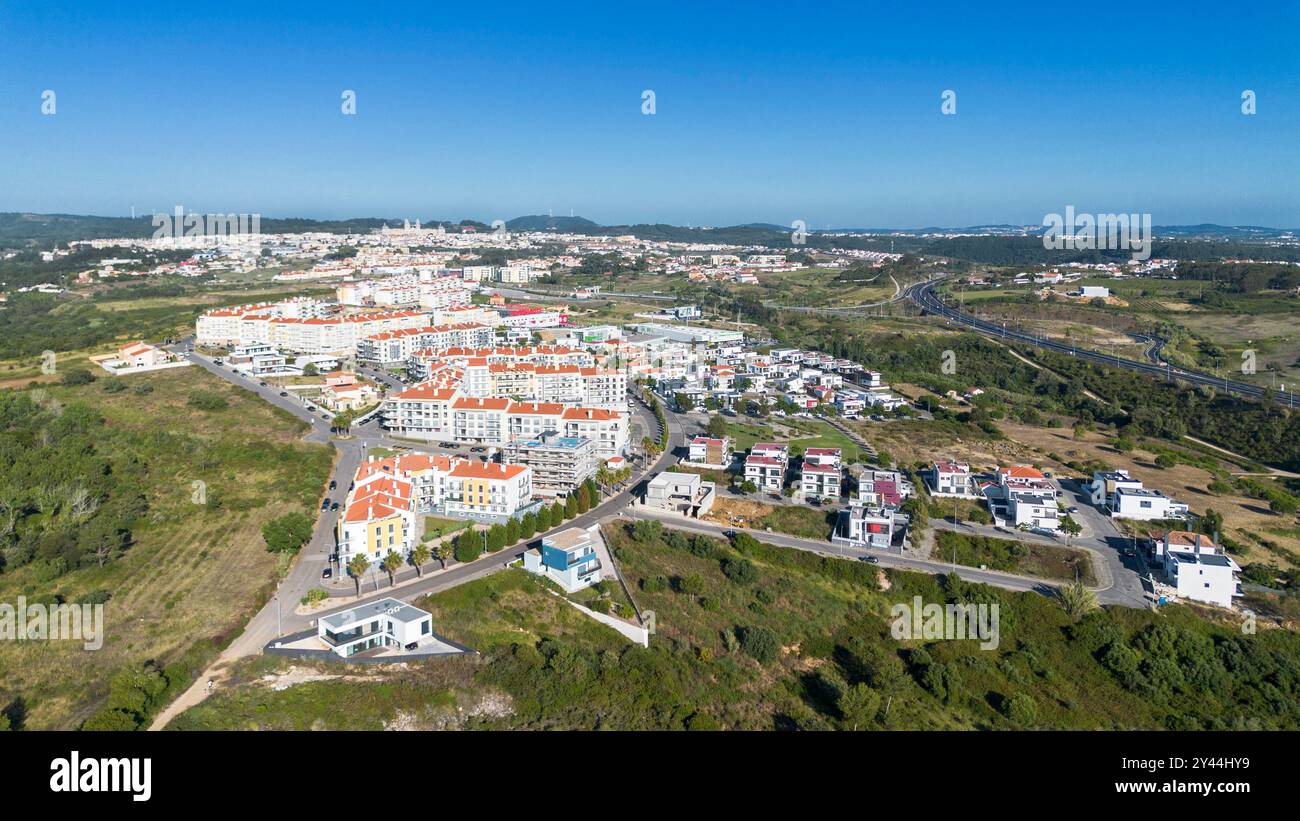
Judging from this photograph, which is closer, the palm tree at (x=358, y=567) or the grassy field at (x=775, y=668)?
the grassy field at (x=775, y=668)

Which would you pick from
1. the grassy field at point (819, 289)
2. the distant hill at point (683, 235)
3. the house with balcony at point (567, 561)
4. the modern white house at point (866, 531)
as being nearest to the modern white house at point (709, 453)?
the modern white house at point (866, 531)

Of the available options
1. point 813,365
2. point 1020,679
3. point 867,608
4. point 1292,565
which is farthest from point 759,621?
point 813,365

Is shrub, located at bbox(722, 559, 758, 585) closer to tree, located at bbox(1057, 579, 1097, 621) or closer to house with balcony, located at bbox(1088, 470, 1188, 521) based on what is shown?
tree, located at bbox(1057, 579, 1097, 621)

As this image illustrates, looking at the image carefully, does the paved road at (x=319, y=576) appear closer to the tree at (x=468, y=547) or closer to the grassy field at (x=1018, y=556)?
the tree at (x=468, y=547)

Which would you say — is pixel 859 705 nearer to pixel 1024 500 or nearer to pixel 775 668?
pixel 775 668

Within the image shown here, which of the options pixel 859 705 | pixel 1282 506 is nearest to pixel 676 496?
pixel 859 705

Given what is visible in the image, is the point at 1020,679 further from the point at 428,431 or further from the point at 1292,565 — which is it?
the point at 428,431
